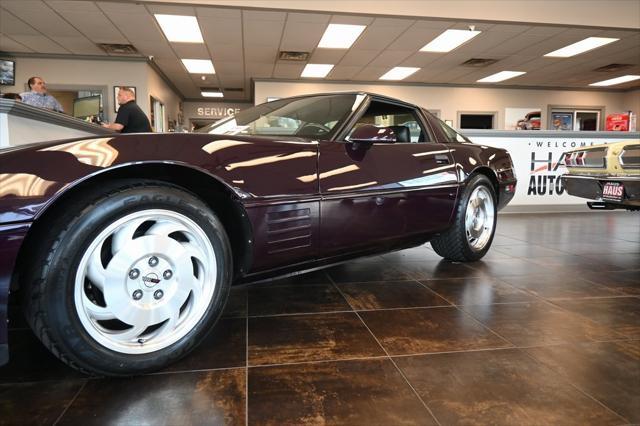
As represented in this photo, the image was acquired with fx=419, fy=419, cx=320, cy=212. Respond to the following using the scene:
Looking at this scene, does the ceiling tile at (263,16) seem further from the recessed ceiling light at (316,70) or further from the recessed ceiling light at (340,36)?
the recessed ceiling light at (316,70)

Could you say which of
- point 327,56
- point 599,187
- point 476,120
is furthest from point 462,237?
point 476,120

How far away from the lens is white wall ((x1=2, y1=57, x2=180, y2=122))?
33.5 feet

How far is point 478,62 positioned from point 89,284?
38.5 feet

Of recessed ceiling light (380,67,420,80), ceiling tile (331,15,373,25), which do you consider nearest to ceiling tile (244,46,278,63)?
ceiling tile (331,15,373,25)

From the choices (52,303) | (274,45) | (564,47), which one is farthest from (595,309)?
(564,47)

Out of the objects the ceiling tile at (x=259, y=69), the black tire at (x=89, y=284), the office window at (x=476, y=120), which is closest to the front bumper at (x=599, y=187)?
the black tire at (x=89, y=284)

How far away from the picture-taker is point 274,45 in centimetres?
955

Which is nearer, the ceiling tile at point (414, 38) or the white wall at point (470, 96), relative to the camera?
the ceiling tile at point (414, 38)

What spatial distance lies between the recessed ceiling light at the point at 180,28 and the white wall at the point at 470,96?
4462 mm

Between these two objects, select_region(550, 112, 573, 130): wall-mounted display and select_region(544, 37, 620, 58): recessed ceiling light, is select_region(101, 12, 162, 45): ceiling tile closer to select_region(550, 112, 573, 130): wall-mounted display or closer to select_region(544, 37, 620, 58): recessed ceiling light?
select_region(544, 37, 620, 58): recessed ceiling light

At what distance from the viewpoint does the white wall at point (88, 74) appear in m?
10.2

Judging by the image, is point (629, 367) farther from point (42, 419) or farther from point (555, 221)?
point (555, 221)

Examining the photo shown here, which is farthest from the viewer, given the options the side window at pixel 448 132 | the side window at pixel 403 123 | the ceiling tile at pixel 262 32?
the ceiling tile at pixel 262 32

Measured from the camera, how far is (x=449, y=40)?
9.16 m
